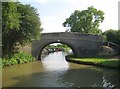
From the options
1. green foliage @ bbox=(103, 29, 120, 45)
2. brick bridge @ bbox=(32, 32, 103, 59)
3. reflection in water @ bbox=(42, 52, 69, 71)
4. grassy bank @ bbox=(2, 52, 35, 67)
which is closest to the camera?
reflection in water @ bbox=(42, 52, 69, 71)

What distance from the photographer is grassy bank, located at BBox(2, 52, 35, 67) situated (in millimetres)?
33375

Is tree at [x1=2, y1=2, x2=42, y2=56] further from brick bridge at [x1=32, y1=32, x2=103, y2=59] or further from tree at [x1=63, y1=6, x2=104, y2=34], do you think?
tree at [x1=63, y1=6, x2=104, y2=34]

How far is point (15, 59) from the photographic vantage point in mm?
36500

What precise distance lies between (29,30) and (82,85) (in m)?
17.7

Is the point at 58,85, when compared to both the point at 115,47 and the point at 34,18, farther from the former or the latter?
the point at 115,47

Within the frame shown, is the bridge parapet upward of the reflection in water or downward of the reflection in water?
upward

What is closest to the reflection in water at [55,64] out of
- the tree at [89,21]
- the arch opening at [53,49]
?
the arch opening at [53,49]

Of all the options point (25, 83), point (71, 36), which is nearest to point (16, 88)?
point (25, 83)

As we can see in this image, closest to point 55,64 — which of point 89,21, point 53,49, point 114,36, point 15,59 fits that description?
point 15,59

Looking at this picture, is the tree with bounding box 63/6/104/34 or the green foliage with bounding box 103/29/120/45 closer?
the green foliage with bounding box 103/29/120/45

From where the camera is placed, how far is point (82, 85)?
1969 cm

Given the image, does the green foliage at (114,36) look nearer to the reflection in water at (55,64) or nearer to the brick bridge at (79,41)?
the brick bridge at (79,41)

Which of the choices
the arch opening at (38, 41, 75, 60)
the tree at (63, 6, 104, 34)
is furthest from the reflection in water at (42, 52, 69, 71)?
the tree at (63, 6, 104, 34)

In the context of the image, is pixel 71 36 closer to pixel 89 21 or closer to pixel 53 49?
pixel 89 21
